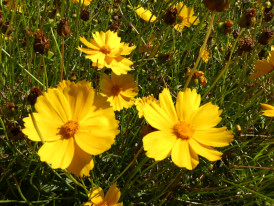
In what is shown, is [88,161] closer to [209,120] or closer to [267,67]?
[209,120]

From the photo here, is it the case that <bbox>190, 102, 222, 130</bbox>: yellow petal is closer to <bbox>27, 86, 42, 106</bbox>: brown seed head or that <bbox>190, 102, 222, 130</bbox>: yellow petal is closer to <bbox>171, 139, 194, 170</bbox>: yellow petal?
<bbox>171, 139, 194, 170</bbox>: yellow petal

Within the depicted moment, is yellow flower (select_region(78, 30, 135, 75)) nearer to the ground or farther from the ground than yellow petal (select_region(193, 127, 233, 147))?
farther from the ground

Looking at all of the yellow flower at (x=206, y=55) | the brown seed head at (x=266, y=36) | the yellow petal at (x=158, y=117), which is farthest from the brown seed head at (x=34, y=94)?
the yellow flower at (x=206, y=55)

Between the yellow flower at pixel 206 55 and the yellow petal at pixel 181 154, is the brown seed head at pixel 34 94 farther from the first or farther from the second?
the yellow flower at pixel 206 55

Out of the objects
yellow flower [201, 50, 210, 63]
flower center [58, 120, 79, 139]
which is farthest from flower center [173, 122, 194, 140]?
yellow flower [201, 50, 210, 63]

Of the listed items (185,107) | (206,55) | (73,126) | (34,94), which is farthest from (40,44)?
(206,55)

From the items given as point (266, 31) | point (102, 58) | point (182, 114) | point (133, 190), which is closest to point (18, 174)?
point (133, 190)

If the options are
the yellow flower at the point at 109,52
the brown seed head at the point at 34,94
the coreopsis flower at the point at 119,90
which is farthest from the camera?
the coreopsis flower at the point at 119,90
